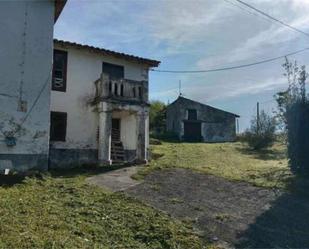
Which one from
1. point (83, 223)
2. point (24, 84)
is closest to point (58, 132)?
point (24, 84)

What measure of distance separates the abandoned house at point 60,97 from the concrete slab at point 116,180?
6.03ft

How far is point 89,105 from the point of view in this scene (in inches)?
765

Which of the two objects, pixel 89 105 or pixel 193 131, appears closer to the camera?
pixel 89 105

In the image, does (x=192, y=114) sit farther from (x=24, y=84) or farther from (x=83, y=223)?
(x=83, y=223)

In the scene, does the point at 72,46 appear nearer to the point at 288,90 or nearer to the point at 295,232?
the point at 288,90

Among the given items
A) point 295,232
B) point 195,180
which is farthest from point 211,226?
point 195,180

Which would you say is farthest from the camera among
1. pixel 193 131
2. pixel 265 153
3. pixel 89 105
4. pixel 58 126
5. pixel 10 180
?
pixel 193 131

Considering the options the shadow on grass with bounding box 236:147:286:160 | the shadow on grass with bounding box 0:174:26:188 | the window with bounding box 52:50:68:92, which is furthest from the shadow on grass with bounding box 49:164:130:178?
the shadow on grass with bounding box 236:147:286:160

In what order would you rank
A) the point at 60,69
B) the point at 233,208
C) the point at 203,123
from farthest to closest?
the point at 203,123
the point at 60,69
the point at 233,208

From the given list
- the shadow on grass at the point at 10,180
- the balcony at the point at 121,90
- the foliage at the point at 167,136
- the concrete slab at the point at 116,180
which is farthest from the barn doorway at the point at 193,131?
the shadow on grass at the point at 10,180

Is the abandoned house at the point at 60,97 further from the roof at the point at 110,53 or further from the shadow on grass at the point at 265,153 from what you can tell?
the shadow on grass at the point at 265,153

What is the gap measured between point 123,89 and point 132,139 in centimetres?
293

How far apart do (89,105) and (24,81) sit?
5266 mm

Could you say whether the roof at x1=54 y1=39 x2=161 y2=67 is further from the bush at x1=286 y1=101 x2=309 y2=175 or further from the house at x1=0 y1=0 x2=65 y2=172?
the bush at x1=286 y1=101 x2=309 y2=175
